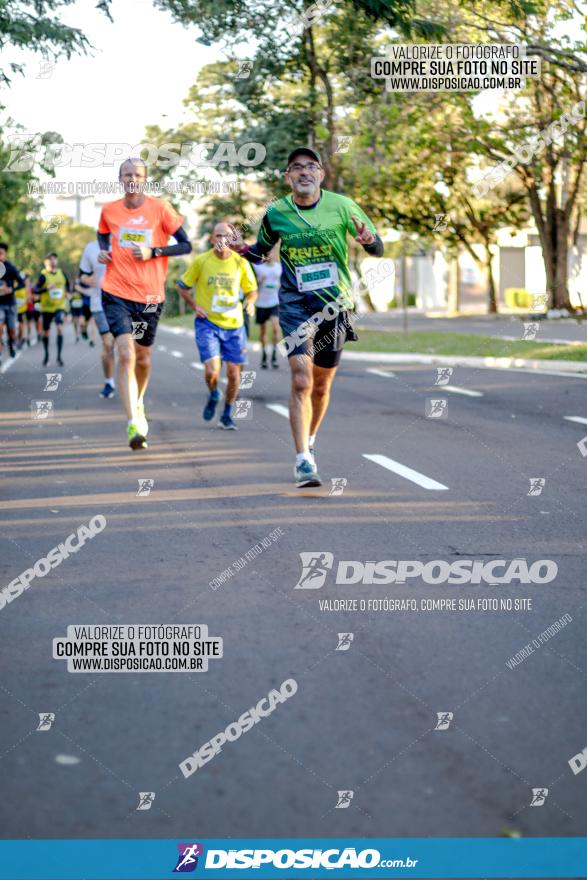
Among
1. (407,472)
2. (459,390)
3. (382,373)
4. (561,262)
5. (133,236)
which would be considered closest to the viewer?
(407,472)

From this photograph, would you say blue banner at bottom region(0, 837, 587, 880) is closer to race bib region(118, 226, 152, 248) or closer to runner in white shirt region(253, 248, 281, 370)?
race bib region(118, 226, 152, 248)

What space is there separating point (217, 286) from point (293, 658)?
8.26m

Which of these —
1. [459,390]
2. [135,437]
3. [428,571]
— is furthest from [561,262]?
[428,571]

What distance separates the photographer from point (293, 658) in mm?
4891

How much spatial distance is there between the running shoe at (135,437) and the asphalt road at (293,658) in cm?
12

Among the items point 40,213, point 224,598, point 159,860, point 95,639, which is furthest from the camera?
point 40,213

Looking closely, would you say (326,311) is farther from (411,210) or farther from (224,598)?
(411,210)

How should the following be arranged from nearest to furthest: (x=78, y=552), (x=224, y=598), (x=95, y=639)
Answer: (x=95, y=639)
(x=224, y=598)
(x=78, y=552)

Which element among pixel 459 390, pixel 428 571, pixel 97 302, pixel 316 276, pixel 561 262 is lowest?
pixel 459 390

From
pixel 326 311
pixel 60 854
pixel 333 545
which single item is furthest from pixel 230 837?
pixel 326 311

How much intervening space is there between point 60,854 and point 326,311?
607cm

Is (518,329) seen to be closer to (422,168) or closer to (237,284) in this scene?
(422,168)

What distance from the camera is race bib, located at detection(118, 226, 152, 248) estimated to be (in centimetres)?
1080

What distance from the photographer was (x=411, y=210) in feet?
147
